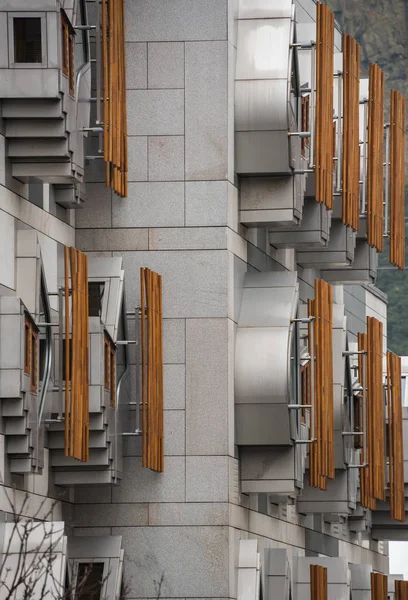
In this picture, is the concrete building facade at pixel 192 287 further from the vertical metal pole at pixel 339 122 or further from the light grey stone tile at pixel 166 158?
the vertical metal pole at pixel 339 122

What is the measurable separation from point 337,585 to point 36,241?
16.5 m

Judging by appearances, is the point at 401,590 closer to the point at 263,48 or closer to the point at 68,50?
the point at 263,48

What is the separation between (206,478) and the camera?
123ft

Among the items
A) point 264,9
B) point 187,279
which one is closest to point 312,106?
point 264,9

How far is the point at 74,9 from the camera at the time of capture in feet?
111

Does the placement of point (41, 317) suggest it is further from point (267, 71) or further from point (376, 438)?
point (376, 438)

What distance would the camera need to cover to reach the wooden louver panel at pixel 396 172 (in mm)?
46125

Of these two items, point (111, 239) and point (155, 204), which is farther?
point (111, 239)

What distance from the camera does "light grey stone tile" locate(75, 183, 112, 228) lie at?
125 feet

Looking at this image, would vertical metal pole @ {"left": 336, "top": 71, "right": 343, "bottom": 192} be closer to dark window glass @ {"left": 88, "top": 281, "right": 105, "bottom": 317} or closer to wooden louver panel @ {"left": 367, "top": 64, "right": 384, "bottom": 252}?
wooden louver panel @ {"left": 367, "top": 64, "right": 384, "bottom": 252}

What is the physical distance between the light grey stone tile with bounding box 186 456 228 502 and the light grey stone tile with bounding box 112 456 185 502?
0.16 metres

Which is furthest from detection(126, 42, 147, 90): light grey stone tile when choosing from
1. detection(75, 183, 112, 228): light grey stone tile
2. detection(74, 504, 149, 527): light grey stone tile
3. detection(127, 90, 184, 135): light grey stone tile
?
detection(74, 504, 149, 527): light grey stone tile

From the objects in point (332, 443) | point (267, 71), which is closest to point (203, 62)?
point (267, 71)

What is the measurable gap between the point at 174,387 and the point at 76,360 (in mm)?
4801
